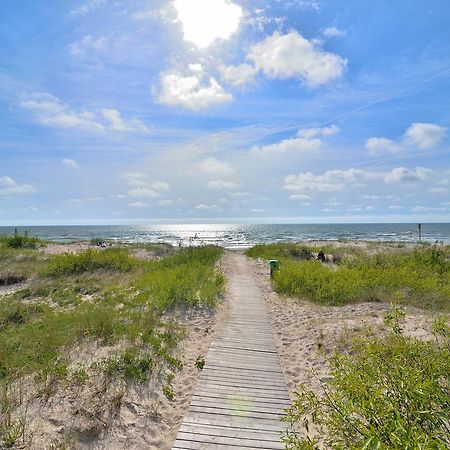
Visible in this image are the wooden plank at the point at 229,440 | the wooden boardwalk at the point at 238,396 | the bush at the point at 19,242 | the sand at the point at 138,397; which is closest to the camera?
the wooden plank at the point at 229,440

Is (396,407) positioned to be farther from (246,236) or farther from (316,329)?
(246,236)

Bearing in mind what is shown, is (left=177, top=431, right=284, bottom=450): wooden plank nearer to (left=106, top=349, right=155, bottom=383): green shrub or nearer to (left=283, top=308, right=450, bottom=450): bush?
(left=106, top=349, right=155, bottom=383): green shrub

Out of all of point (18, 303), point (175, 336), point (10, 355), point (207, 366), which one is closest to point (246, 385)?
point (207, 366)

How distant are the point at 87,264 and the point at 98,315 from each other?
11129 mm

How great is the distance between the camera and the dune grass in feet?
22.8

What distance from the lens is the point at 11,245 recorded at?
29359 millimetres

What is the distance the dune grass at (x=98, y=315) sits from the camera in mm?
6939

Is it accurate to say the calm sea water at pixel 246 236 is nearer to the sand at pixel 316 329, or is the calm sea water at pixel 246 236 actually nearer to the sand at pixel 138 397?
the sand at pixel 316 329

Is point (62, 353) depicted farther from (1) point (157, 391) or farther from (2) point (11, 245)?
(2) point (11, 245)

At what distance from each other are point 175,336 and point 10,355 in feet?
12.8

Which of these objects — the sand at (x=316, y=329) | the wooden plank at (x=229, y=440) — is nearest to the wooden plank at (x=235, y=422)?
the wooden plank at (x=229, y=440)

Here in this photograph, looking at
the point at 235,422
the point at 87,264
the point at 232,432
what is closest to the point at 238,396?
the point at 235,422

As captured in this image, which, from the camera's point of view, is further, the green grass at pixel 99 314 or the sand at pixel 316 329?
the sand at pixel 316 329

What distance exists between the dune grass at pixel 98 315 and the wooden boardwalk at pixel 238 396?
122 cm
